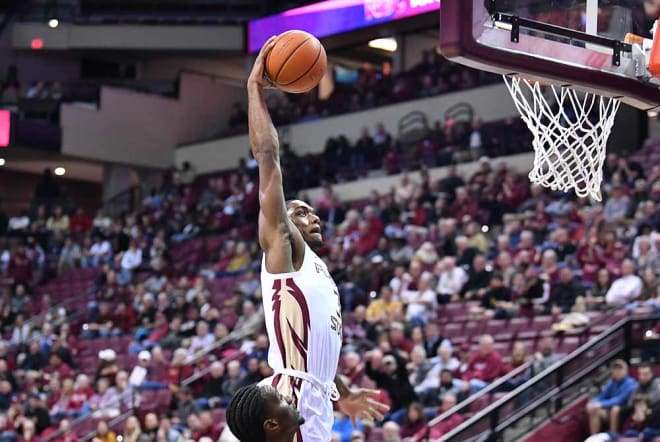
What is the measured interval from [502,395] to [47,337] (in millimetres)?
10232

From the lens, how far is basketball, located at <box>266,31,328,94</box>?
5648 millimetres

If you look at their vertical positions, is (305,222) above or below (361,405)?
above

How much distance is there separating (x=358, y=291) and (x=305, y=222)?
11.3m

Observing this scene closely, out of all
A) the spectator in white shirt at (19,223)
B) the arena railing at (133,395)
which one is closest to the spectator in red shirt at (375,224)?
the arena railing at (133,395)

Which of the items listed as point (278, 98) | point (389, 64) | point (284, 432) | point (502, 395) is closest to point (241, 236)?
point (278, 98)

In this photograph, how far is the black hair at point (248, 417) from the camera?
411cm

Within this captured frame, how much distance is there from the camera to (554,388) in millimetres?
12383

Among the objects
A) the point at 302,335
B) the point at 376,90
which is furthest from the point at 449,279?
the point at 302,335

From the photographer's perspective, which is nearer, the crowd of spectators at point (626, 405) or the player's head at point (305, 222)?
the player's head at point (305, 222)

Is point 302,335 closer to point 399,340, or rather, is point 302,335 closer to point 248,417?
point 248,417

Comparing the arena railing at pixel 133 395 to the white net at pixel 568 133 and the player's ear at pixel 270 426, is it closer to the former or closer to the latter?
the white net at pixel 568 133

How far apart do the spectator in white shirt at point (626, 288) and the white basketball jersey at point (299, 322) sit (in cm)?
849

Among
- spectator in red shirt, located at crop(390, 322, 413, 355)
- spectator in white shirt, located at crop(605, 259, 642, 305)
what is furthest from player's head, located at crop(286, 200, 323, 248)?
spectator in red shirt, located at crop(390, 322, 413, 355)

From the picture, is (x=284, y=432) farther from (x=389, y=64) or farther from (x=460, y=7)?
(x=389, y=64)
